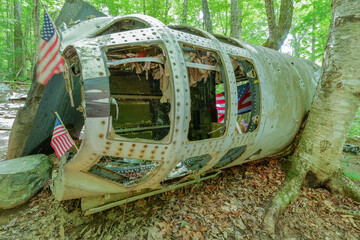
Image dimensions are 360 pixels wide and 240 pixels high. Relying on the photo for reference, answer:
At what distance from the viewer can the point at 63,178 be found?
8.73ft

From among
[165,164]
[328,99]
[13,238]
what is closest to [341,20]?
[328,99]

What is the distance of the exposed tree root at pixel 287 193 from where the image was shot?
346 cm

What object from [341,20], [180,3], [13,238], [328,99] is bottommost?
[13,238]

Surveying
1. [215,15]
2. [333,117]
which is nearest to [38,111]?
[333,117]

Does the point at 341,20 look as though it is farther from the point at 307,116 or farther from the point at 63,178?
the point at 63,178

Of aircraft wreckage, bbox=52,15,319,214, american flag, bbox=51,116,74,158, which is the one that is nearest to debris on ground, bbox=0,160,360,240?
→ aircraft wreckage, bbox=52,15,319,214

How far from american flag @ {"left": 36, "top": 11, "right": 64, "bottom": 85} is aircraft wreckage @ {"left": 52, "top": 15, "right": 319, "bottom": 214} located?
78 cm

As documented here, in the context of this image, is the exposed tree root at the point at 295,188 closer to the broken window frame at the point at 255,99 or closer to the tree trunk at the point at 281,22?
the broken window frame at the point at 255,99

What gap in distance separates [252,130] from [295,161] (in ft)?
6.38

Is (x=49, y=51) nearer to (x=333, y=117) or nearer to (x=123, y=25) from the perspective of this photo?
(x=123, y=25)

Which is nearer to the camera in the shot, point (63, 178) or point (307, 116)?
point (63, 178)

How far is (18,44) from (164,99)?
67.9 ft

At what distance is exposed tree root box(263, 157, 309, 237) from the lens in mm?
3465

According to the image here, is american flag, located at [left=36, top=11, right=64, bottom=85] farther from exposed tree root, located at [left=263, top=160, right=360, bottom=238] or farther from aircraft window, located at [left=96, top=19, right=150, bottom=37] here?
exposed tree root, located at [left=263, top=160, right=360, bottom=238]
